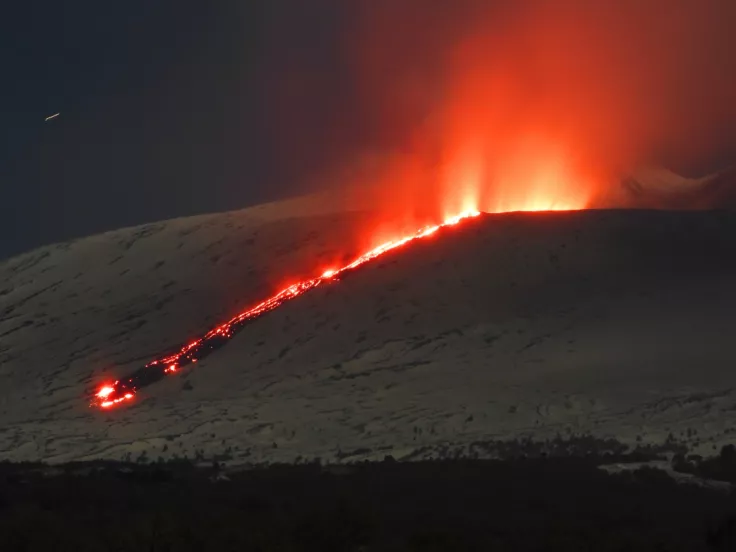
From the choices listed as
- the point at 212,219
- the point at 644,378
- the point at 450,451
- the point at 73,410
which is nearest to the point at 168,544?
the point at 450,451

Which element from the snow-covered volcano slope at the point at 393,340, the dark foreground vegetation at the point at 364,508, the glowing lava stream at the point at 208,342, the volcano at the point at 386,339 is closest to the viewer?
the dark foreground vegetation at the point at 364,508

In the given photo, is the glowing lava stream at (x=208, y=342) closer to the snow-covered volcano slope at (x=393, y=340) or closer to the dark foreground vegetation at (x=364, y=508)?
the snow-covered volcano slope at (x=393, y=340)

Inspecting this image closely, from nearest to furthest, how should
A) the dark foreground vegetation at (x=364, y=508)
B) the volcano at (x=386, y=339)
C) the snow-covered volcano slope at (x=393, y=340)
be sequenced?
the dark foreground vegetation at (x=364, y=508) < the volcano at (x=386, y=339) < the snow-covered volcano slope at (x=393, y=340)

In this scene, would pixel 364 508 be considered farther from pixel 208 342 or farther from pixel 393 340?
pixel 208 342

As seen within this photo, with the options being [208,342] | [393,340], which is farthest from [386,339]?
[208,342]

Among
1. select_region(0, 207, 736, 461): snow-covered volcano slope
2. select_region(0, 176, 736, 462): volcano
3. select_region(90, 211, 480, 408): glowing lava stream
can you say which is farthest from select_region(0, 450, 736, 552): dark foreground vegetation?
select_region(90, 211, 480, 408): glowing lava stream

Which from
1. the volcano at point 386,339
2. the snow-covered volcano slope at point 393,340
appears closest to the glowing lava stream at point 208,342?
the volcano at point 386,339

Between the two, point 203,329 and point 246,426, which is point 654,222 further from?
point 246,426
